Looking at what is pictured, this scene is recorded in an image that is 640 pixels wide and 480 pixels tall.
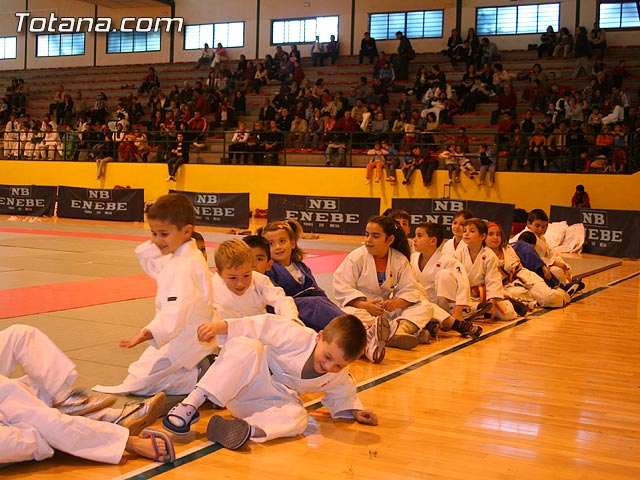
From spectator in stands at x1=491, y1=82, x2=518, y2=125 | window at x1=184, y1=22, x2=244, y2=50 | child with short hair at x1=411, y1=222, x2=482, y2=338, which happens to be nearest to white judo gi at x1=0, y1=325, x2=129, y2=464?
child with short hair at x1=411, y1=222, x2=482, y2=338

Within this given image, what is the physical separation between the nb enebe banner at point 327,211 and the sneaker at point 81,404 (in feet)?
Result: 46.5

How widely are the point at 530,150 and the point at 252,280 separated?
52.7ft

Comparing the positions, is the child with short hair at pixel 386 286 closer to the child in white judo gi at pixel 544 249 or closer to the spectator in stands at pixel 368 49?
the child in white judo gi at pixel 544 249

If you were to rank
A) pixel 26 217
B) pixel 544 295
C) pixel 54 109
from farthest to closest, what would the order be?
pixel 54 109 < pixel 26 217 < pixel 544 295

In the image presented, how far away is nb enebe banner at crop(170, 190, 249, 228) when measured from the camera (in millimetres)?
19578

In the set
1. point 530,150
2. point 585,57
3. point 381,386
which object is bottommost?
point 381,386

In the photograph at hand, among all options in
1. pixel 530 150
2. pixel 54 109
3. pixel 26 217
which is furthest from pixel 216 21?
pixel 530 150

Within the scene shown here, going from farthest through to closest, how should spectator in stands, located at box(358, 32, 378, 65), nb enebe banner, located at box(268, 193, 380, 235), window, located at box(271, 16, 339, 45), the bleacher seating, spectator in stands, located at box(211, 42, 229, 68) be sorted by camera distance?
spectator in stands, located at box(211, 42, 229, 68), window, located at box(271, 16, 339, 45), spectator in stands, located at box(358, 32, 378, 65), the bleacher seating, nb enebe banner, located at box(268, 193, 380, 235)

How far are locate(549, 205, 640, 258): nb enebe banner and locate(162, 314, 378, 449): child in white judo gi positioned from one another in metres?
12.7

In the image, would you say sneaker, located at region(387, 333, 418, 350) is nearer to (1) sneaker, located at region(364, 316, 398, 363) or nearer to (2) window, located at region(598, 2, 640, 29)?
(1) sneaker, located at region(364, 316, 398, 363)

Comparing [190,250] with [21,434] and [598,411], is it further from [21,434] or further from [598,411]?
[598,411]

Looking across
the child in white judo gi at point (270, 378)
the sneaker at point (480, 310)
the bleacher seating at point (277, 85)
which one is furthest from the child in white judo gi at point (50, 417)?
the bleacher seating at point (277, 85)

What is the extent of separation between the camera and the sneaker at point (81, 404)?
160 inches

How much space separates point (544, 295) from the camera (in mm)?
9555
